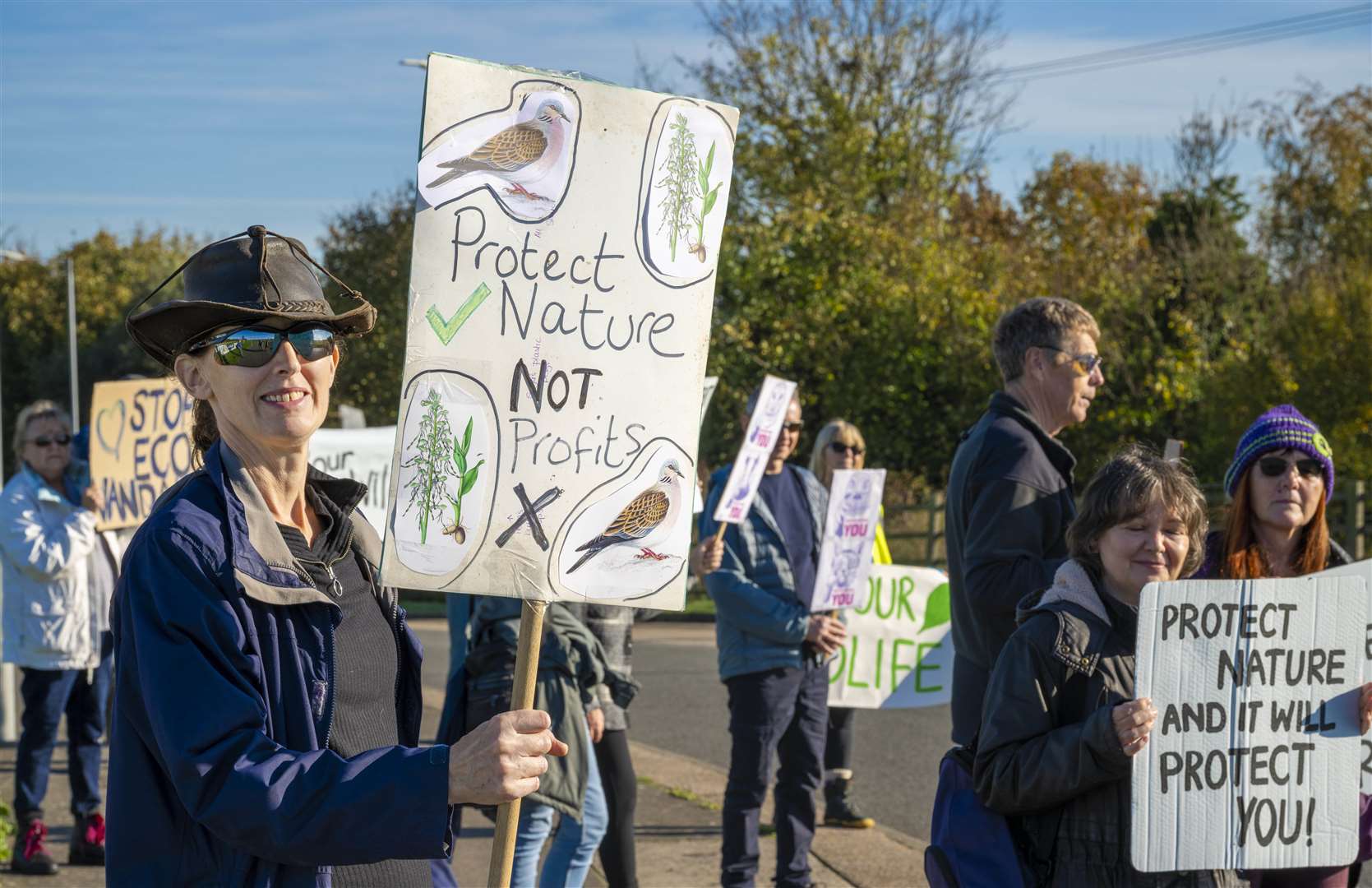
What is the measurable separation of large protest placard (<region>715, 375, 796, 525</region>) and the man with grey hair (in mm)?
1453

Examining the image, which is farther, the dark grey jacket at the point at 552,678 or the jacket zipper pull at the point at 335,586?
the dark grey jacket at the point at 552,678

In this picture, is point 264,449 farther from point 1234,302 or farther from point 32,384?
point 32,384

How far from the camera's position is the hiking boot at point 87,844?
629 centimetres

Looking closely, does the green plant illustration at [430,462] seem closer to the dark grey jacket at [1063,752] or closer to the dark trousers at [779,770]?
the dark grey jacket at [1063,752]

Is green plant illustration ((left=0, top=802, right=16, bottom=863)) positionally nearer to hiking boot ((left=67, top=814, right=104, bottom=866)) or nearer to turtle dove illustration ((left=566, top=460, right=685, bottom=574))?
hiking boot ((left=67, top=814, right=104, bottom=866))

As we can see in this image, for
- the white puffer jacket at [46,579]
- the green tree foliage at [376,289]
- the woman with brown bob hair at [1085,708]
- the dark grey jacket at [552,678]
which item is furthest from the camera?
the green tree foliage at [376,289]

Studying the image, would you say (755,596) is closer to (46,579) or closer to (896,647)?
(896,647)

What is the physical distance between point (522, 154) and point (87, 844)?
A: 15.9ft

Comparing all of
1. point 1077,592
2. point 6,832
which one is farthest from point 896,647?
point 1077,592

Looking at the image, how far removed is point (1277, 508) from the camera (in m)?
4.01

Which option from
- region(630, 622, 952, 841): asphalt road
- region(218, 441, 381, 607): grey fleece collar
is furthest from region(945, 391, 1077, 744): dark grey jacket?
region(630, 622, 952, 841): asphalt road

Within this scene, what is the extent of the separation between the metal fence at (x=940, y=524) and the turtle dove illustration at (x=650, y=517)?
44.8 ft

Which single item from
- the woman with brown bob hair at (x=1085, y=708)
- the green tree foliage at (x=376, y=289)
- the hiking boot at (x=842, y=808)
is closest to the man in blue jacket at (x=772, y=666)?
the hiking boot at (x=842, y=808)

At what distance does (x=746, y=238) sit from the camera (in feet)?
69.3
